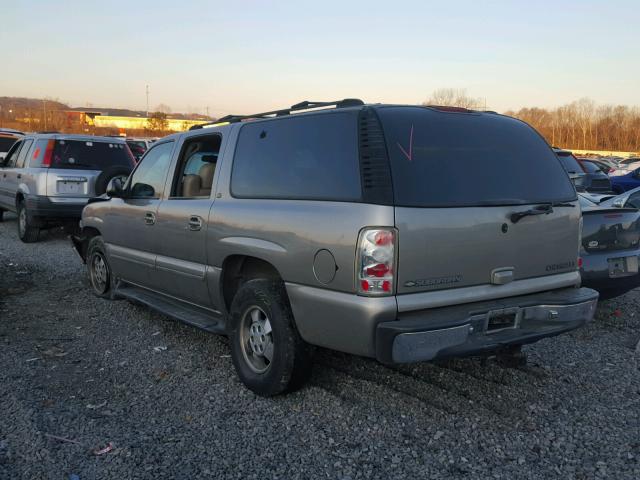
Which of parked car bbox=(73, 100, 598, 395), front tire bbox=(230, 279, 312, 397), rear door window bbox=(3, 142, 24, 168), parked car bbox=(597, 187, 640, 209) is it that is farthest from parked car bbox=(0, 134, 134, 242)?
parked car bbox=(597, 187, 640, 209)

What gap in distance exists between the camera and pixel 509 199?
370 cm

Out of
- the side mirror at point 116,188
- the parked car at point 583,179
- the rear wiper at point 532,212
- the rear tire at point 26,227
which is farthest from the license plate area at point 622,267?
the rear tire at point 26,227

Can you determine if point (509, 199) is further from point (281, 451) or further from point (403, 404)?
point (281, 451)

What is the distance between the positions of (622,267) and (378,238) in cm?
361

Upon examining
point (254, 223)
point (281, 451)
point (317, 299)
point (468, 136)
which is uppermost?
point (468, 136)

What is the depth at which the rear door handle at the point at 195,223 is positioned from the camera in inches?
182

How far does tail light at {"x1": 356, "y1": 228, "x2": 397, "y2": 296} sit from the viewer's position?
3240mm

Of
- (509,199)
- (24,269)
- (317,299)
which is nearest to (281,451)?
(317,299)

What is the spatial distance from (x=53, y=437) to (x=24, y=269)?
18.3 ft

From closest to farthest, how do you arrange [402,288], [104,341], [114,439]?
[402,288] < [114,439] < [104,341]

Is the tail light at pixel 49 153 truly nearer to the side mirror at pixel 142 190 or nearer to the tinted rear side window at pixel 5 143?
the side mirror at pixel 142 190

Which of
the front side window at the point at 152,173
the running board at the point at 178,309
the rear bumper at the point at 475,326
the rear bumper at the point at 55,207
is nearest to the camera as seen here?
the rear bumper at the point at 475,326

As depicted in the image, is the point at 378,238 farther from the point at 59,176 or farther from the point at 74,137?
the point at 74,137

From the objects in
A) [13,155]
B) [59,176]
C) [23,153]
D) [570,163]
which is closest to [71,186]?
[59,176]
